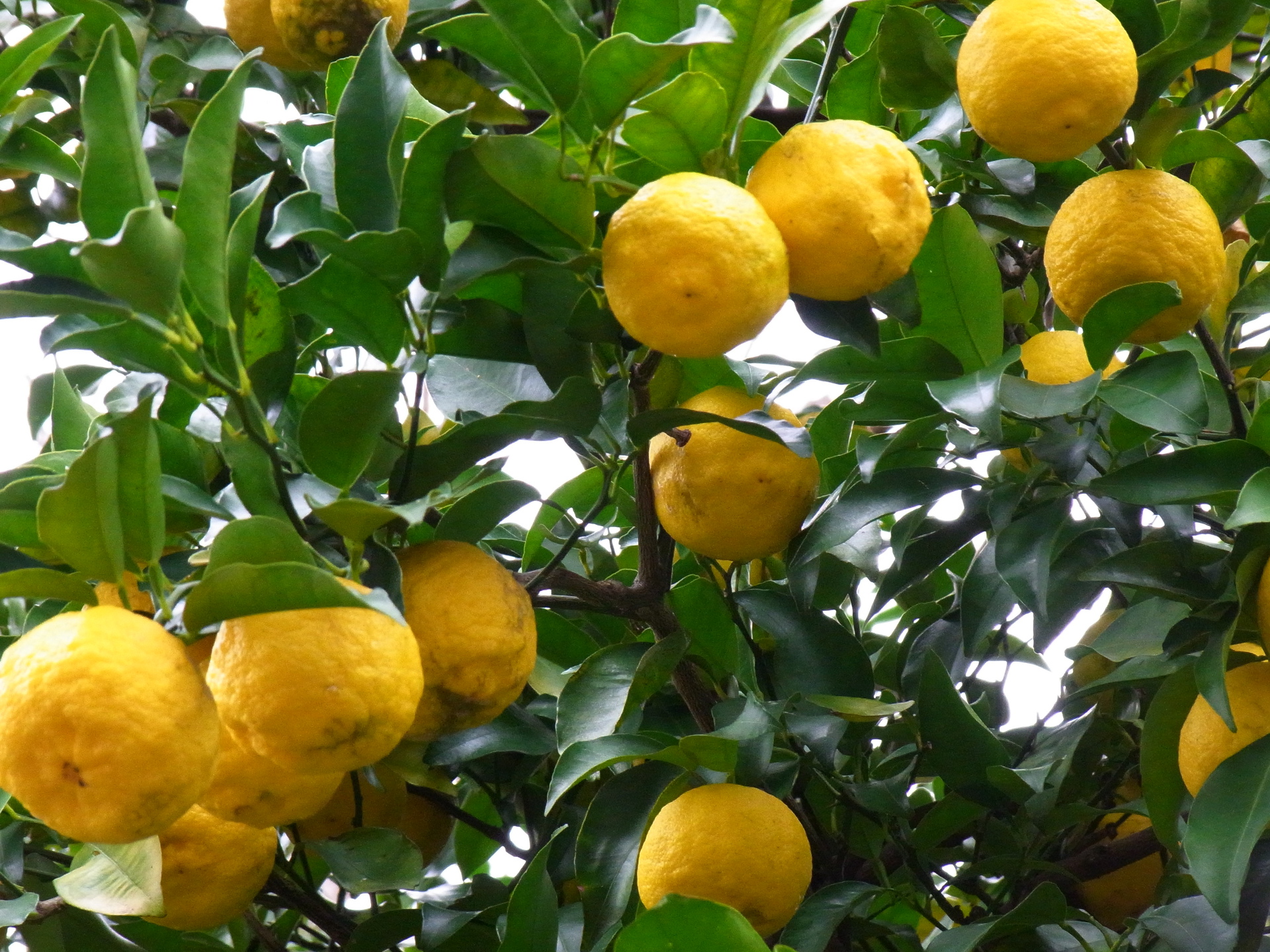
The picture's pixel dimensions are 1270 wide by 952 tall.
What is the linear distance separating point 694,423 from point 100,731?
20.3 inches

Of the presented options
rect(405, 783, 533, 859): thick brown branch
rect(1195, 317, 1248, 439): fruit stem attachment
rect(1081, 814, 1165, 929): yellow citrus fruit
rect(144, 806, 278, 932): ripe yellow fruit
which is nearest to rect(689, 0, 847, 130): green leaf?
rect(1195, 317, 1248, 439): fruit stem attachment

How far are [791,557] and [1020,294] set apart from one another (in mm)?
476

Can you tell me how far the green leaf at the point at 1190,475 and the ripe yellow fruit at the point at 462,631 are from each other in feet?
1.63

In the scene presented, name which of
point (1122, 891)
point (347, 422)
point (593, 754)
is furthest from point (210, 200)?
point (1122, 891)

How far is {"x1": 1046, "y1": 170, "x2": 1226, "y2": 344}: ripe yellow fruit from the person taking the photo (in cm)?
103

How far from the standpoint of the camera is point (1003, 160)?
4.00ft

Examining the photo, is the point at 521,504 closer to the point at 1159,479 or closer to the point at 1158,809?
the point at 1159,479

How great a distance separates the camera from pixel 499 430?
3.13 ft

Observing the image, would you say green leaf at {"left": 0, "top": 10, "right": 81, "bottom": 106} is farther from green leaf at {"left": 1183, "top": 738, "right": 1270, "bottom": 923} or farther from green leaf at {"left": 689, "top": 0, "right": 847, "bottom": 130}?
green leaf at {"left": 1183, "top": 738, "right": 1270, "bottom": 923}

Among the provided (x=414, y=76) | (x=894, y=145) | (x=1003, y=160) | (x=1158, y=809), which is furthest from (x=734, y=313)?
(x=414, y=76)

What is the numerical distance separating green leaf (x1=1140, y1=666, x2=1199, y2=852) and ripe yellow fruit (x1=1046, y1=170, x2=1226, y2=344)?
1.09 feet

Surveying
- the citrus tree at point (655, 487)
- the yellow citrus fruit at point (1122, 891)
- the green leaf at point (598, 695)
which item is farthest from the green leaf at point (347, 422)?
the yellow citrus fruit at point (1122, 891)

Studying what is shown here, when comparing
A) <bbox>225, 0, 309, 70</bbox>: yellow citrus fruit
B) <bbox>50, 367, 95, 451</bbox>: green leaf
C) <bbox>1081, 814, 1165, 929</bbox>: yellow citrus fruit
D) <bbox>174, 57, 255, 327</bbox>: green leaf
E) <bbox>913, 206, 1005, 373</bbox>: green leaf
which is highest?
<bbox>174, 57, 255, 327</bbox>: green leaf

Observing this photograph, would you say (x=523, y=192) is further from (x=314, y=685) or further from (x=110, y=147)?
(x=314, y=685)
